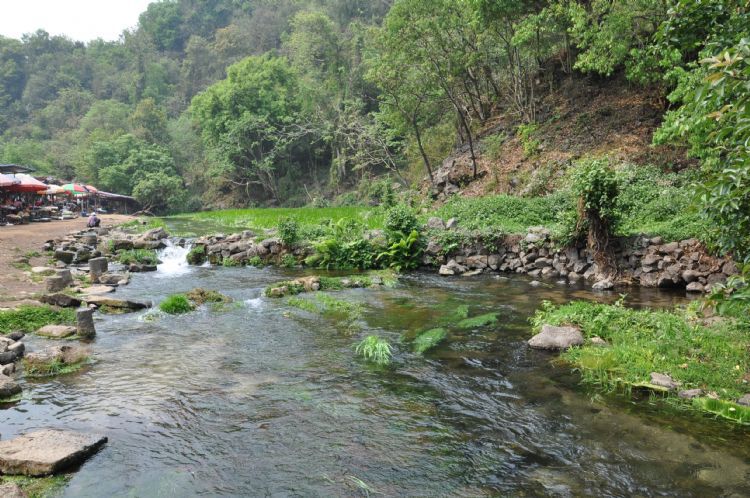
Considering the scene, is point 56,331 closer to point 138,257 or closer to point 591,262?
point 138,257

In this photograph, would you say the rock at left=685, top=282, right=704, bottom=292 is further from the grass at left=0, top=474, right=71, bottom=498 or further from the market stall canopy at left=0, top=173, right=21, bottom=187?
the market stall canopy at left=0, top=173, right=21, bottom=187

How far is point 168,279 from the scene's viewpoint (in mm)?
14773

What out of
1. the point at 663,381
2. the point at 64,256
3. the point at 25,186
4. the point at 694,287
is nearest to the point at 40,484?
the point at 663,381

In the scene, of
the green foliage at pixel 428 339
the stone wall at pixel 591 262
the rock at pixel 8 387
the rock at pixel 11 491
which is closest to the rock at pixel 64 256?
the rock at pixel 8 387

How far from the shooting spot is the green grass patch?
29.6 feet

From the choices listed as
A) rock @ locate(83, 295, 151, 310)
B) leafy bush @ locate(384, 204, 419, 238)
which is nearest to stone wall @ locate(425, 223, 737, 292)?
leafy bush @ locate(384, 204, 419, 238)

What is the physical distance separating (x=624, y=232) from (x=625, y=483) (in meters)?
9.98

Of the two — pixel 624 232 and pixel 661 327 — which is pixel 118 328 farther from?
pixel 624 232

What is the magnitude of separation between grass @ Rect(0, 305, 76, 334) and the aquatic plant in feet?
19.3

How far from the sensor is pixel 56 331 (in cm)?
856

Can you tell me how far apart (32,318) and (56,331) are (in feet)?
3.34

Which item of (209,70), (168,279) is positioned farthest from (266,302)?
(209,70)

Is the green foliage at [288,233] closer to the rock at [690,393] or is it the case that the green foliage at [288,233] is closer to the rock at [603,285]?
the rock at [603,285]

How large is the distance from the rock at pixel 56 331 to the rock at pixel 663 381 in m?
9.39
